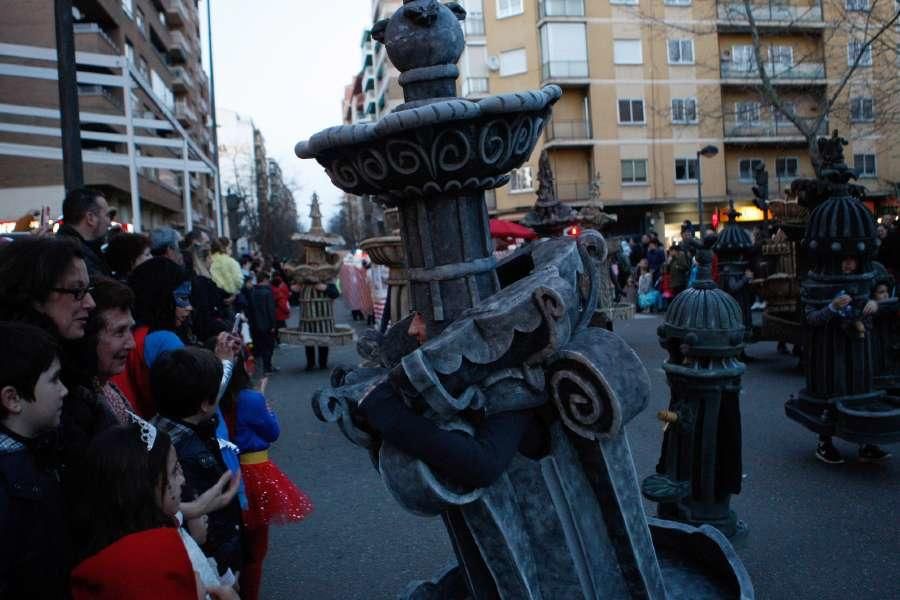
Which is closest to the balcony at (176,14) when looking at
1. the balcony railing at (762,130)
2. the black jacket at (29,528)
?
the balcony railing at (762,130)

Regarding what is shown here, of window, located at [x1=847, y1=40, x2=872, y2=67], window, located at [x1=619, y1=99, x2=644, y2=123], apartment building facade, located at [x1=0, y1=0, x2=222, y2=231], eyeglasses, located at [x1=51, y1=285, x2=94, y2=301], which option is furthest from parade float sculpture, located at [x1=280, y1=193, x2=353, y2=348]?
window, located at [x1=619, y1=99, x2=644, y2=123]

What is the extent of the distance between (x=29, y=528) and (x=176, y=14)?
5053 cm

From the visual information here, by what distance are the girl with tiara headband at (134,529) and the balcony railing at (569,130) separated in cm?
3681

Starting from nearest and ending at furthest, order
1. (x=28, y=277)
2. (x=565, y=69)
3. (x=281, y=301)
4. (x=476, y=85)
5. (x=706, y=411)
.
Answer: (x=28, y=277)
(x=706, y=411)
(x=281, y=301)
(x=565, y=69)
(x=476, y=85)

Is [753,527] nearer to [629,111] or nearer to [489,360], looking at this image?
[489,360]

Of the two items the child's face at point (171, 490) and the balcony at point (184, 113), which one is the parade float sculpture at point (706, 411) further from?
the balcony at point (184, 113)

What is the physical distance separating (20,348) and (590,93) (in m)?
37.9

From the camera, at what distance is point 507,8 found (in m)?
38.6

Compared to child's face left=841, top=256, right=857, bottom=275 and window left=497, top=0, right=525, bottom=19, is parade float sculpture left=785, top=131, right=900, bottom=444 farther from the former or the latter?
window left=497, top=0, right=525, bottom=19

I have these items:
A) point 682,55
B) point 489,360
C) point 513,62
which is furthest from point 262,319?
point 682,55

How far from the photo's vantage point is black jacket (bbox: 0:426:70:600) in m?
2.00

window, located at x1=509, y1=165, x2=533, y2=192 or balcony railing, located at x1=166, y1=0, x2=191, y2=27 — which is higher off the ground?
balcony railing, located at x1=166, y1=0, x2=191, y2=27

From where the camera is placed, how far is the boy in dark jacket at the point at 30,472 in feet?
6.62

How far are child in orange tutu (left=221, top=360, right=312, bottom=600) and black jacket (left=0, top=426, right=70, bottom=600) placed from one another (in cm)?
165
